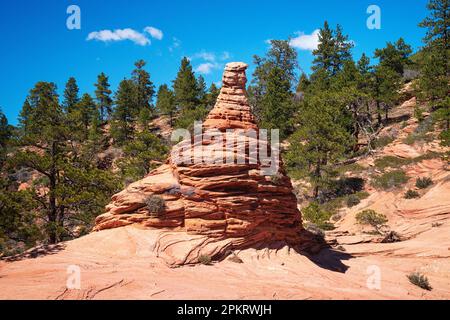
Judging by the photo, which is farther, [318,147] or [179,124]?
[179,124]

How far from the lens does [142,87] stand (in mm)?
69375

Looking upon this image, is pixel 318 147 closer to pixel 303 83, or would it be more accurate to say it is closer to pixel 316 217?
pixel 316 217

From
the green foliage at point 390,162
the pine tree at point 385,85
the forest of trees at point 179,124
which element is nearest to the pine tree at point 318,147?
the forest of trees at point 179,124

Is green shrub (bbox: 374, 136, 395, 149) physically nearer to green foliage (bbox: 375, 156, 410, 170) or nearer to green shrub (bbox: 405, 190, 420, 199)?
green foliage (bbox: 375, 156, 410, 170)

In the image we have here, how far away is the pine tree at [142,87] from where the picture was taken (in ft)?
223

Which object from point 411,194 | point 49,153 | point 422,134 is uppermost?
point 422,134

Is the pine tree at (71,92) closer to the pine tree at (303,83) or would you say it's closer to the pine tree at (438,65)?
the pine tree at (303,83)

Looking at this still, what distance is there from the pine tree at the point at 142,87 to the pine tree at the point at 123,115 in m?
4.50

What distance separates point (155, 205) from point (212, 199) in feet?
8.06

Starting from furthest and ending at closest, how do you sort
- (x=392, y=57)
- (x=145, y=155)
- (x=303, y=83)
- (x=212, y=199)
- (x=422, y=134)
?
(x=303, y=83) → (x=392, y=57) → (x=422, y=134) → (x=145, y=155) → (x=212, y=199)

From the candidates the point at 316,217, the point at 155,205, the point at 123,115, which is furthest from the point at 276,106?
the point at 155,205

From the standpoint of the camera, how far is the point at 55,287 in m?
9.48

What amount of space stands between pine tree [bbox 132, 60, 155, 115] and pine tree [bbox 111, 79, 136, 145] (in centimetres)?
450
